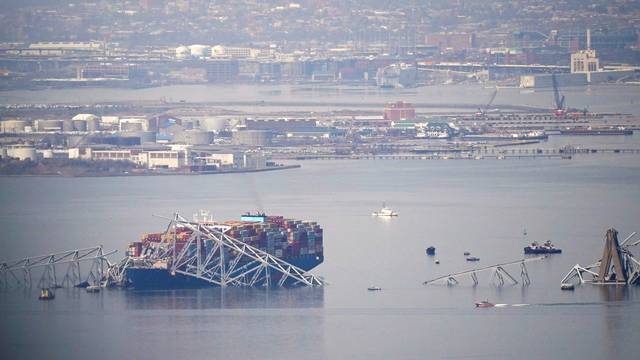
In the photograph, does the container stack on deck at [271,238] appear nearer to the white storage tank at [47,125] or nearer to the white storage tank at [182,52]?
the white storage tank at [47,125]

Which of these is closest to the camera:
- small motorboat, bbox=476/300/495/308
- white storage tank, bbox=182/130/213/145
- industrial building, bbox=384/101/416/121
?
small motorboat, bbox=476/300/495/308

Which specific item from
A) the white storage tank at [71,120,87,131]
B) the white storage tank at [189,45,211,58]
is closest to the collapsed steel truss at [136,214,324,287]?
the white storage tank at [71,120,87,131]

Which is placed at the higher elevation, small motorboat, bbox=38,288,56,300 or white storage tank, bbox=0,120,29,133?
white storage tank, bbox=0,120,29,133

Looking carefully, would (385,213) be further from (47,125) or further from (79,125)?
(79,125)

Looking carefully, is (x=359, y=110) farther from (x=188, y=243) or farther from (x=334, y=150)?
(x=188, y=243)

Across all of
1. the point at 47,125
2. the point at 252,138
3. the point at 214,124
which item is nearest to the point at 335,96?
the point at 214,124

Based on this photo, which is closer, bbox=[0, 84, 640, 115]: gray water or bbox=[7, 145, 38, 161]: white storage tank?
bbox=[7, 145, 38, 161]: white storage tank

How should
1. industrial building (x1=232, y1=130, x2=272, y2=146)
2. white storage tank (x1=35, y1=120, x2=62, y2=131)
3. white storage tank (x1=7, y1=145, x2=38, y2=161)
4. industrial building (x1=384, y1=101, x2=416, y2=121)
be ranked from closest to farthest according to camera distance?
white storage tank (x1=7, y1=145, x2=38, y2=161) < industrial building (x1=232, y1=130, x2=272, y2=146) < white storage tank (x1=35, y1=120, x2=62, y2=131) < industrial building (x1=384, y1=101, x2=416, y2=121)

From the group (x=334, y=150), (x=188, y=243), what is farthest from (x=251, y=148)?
(x=188, y=243)

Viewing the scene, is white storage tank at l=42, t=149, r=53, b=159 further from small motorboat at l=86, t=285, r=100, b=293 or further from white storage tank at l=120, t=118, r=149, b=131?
small motorboat at l=86, t=285, r=100, b=293
